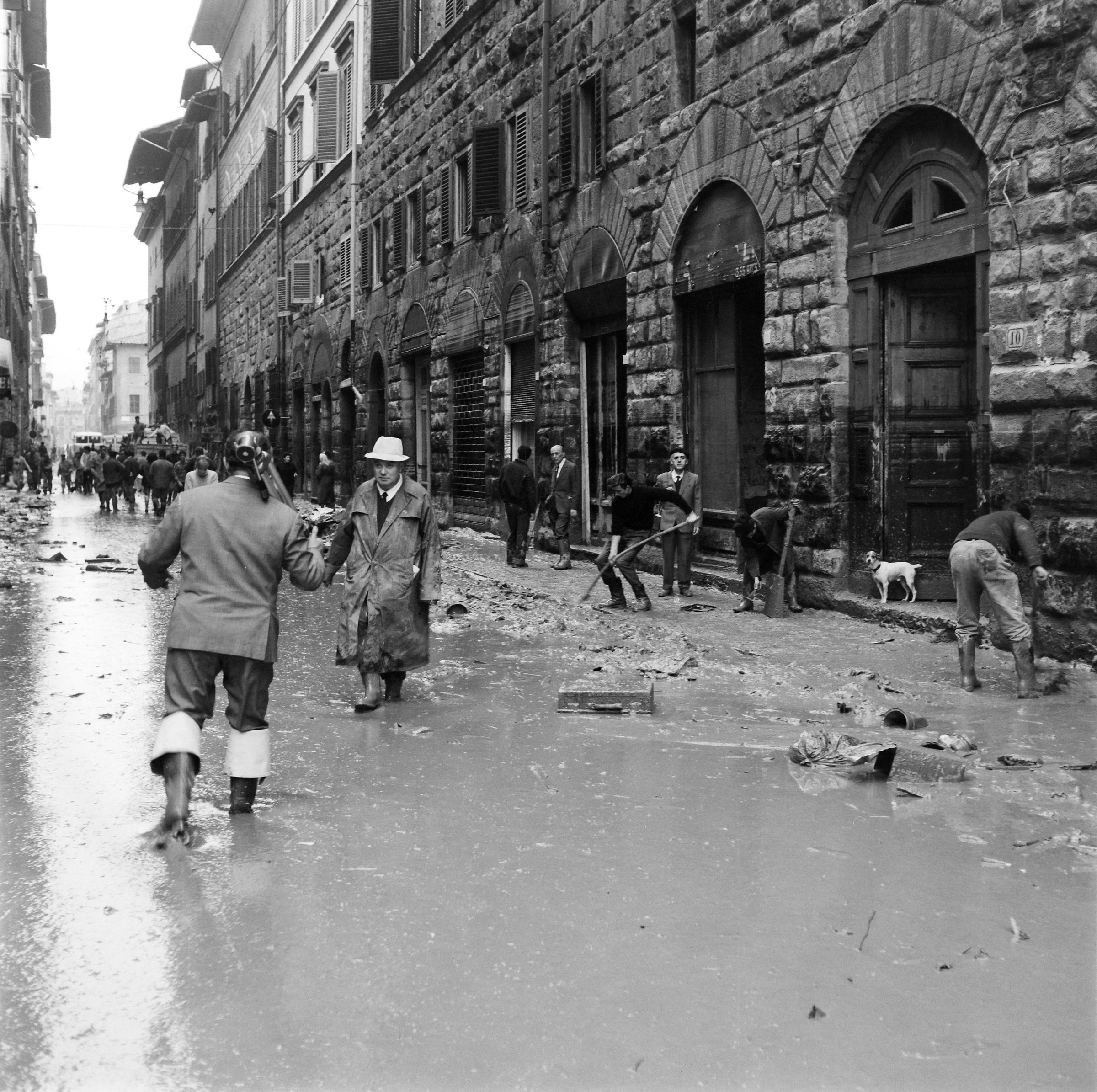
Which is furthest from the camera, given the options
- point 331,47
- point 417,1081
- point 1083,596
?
point 331,47

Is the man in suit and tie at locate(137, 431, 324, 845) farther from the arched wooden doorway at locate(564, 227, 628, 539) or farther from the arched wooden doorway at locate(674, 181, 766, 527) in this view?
the arched wooden doorway at locate(564, 227, 628, 539)

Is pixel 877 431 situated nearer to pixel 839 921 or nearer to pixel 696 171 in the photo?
pixel 696 171

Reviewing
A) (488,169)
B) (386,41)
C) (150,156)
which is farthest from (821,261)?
(150,156)

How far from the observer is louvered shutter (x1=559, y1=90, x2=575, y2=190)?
64.9 feet

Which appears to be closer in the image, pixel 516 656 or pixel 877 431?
pixel 516 656

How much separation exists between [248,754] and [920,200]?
8567 millimetres

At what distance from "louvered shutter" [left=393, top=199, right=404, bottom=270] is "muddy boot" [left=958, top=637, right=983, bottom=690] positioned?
69.1 feet

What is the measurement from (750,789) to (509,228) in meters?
17.2

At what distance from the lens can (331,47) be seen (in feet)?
113

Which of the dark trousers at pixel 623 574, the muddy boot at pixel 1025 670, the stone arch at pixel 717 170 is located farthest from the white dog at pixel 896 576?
the stone arch at pixel 717 170

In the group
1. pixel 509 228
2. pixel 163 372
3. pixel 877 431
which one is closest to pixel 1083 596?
pixel 877 431

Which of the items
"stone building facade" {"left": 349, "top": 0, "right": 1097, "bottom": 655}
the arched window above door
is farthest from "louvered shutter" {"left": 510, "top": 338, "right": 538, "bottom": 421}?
the arched window above door

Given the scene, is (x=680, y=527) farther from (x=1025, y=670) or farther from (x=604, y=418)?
(x=1025, y=670)

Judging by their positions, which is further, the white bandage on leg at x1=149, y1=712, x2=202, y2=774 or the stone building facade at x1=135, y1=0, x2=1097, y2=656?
the stone building facade at x1=135, y1=0, x2=1097, y2=656
